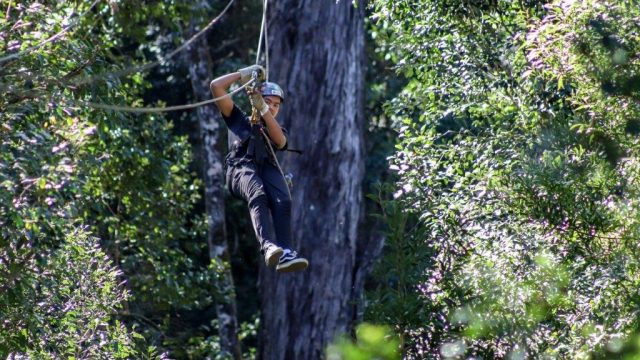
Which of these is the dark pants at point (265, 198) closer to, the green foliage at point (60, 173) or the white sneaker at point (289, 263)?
the white sneaker at point (289, 263)

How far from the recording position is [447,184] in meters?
9.43

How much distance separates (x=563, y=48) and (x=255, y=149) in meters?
2.31

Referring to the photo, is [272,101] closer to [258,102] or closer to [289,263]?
[258,102]

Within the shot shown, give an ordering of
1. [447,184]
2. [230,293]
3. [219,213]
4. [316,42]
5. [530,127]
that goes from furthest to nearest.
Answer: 1. [219,213]
2. [230,293]
3. [316,42]
4. [447,184]
5. [530,127]

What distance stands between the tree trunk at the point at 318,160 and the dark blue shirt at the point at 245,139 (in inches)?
219

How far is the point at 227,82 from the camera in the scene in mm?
8695

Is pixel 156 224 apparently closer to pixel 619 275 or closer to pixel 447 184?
pixel 447 184

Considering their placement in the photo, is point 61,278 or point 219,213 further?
point 219,213

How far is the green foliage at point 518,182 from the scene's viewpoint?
7410 mm

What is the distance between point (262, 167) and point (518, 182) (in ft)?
6.01

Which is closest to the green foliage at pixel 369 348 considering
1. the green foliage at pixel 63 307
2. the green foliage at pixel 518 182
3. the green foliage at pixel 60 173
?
the green foliage at pixel 518 182

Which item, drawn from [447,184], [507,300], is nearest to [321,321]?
[447,184]

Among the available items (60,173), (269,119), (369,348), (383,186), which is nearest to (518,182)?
(383,186)

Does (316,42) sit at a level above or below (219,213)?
above
